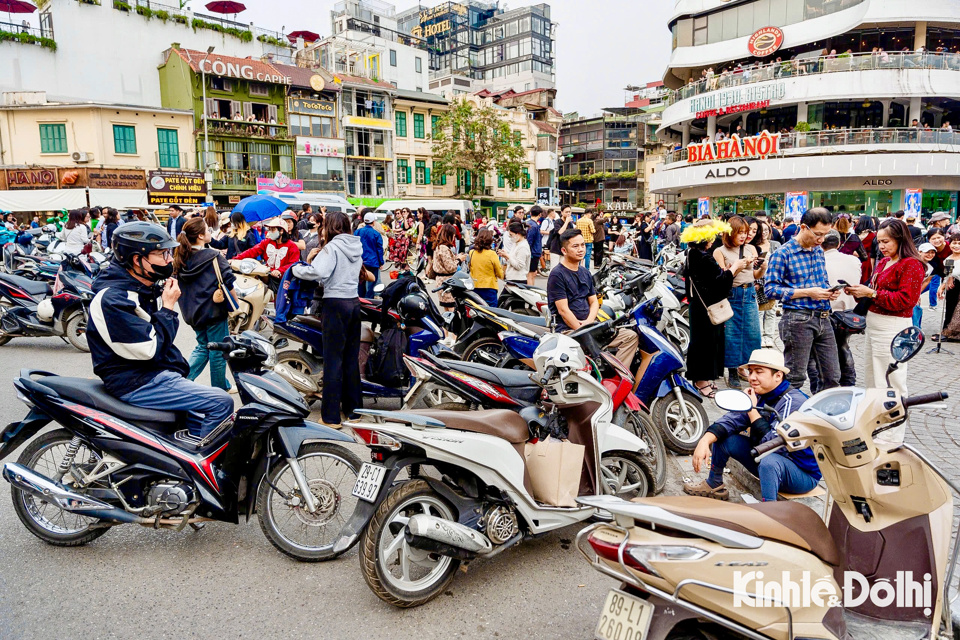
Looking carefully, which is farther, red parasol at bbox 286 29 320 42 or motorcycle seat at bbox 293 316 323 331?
red parasol at bbox 286 29 320 42

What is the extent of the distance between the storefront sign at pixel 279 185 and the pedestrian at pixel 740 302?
31.0m

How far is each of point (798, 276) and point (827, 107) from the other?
1345 inches

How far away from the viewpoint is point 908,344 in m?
2.78

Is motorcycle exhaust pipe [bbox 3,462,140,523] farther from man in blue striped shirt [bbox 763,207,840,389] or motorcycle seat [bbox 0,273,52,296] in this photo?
motorcycle seat [bbox 0,273,52,296]

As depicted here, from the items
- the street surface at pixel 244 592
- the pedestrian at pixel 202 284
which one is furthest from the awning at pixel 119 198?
the street surface at pixel 244 592

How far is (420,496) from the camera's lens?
9.60ft

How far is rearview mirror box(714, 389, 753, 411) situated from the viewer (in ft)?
8.73

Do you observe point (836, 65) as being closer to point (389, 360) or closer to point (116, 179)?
point (389, 360)

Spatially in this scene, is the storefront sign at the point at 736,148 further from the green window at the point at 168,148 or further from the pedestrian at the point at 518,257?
the green window at the point at 168,148

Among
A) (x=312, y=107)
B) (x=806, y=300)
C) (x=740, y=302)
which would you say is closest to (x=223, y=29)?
(x=312, y=107)

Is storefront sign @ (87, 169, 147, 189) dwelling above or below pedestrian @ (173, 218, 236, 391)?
above

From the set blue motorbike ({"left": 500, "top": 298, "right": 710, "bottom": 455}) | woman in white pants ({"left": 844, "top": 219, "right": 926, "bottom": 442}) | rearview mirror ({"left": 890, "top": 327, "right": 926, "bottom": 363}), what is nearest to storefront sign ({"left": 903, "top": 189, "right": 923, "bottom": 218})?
woman in white pants ({"left": 844, "top": 219, "right": 926, "bottom": 442})

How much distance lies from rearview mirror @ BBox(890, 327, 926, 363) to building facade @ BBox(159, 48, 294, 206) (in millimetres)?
36096

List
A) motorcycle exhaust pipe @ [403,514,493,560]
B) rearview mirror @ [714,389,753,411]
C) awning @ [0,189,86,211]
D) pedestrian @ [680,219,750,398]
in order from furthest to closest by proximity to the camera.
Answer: awning @ [0,189,86,211] < pedestrian @ [680,219,750,398] < motorcycle exhaust pipe @ [403,514,493,560] < rearview mirror @ [714,389,753,411]
